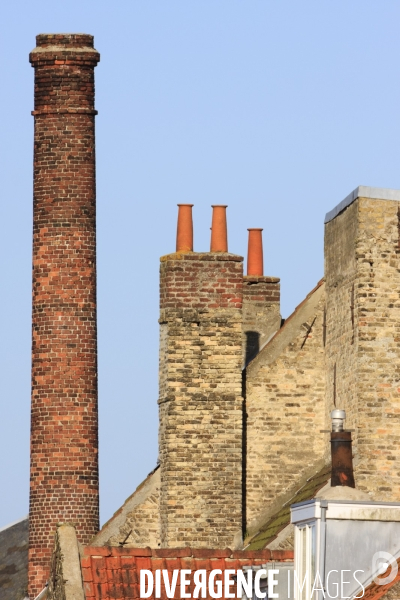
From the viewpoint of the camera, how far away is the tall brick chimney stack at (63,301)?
30.1 m

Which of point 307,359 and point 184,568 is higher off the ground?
point 307,359

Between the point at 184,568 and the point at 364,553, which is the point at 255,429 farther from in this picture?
the point at 364,553

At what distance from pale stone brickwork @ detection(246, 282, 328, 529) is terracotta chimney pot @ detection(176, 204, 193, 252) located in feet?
5.53

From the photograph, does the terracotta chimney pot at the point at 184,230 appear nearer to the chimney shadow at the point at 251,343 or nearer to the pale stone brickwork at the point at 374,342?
the pale stone brickwork at the point at 374,342

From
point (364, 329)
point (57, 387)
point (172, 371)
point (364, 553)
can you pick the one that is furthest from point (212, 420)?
point (364, 553)

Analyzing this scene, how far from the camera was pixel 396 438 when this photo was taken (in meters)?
24.4

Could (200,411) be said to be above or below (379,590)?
above

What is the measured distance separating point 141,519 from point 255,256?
577 cm

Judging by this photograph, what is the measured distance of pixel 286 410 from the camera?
88.4 feet

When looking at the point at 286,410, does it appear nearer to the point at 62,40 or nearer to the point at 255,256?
the point at 255,256

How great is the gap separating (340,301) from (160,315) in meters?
2.46

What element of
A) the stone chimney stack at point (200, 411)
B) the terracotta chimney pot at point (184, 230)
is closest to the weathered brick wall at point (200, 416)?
the stone chimney stack at point (200, 411)

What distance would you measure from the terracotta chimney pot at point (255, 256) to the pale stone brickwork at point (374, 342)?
6.15 meters

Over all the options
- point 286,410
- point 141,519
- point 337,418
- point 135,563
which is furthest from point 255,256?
point 135,563
